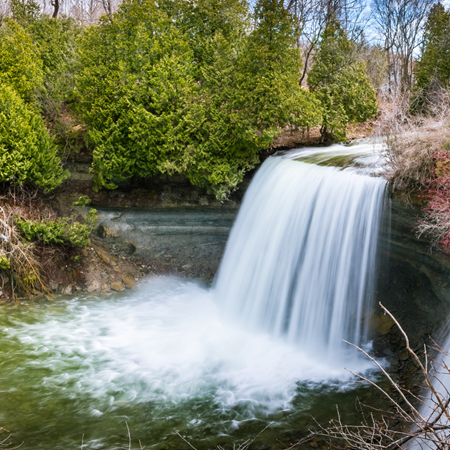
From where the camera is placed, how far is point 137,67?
449 inches

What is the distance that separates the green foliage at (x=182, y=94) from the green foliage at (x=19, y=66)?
6.29ft

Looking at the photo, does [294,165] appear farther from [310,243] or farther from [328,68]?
[328,68]

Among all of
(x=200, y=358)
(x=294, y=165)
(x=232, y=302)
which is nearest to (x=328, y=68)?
(x=294, y=165)

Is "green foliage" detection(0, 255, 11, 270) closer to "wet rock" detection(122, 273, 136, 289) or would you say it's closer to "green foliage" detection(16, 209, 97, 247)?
"green foliage" detection(16, 209, 97, 247)

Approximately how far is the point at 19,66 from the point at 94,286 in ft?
24.5

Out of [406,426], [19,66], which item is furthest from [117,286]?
[406,426]

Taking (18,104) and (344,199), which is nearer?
(344,199)

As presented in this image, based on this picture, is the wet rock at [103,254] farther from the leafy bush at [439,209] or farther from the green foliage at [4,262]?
the leafy bush at [439,209]

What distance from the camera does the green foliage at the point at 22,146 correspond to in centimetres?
1022

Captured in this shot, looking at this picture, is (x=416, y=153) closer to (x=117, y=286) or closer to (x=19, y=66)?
(x=117, y=286)

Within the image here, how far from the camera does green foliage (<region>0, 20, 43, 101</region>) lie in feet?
40.1

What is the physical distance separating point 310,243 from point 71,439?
6.12 m

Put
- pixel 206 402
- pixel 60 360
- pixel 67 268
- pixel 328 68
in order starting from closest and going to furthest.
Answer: pixel 206 402, pixel 60 360, pixel 67 268, pixel 328 68

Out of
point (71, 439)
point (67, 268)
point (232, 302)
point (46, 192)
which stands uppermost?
point (46, 192)
